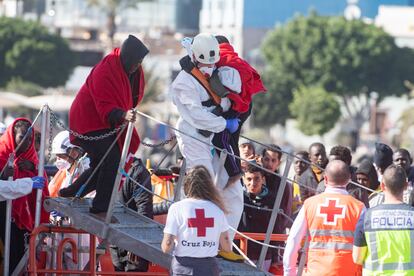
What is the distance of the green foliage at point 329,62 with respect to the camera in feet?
277

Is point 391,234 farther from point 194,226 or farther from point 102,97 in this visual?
point 102,97

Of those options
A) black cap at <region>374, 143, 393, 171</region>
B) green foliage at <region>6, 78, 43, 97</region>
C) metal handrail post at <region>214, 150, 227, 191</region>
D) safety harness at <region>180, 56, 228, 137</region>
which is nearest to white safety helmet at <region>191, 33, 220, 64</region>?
safety harness at <region>180, 56, 228, 137</region>

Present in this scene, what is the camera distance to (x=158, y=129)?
77.2m

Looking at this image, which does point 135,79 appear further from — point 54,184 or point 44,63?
point 44,63

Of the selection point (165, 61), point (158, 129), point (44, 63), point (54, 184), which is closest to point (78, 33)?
point (165, 61)

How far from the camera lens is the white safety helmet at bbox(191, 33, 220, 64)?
34.7ft

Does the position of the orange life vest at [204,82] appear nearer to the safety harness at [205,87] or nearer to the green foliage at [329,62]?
the safety harness at [205,87]

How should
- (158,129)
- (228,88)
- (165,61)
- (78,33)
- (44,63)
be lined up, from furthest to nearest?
(78,33) < (165,61) < (44,63) < (158,129) < (228,88)

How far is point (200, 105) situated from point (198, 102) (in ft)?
0.10

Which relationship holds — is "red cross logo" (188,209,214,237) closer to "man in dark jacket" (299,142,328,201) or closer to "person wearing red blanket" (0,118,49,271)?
"person wearing red blanket" (0,118,49,271)

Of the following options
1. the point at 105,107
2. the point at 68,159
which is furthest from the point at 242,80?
the point at 68,159

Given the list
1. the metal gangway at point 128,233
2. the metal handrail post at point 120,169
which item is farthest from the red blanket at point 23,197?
the metal handrail post at point 120,169

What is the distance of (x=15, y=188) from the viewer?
11.2 metres

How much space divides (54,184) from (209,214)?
3579mm
